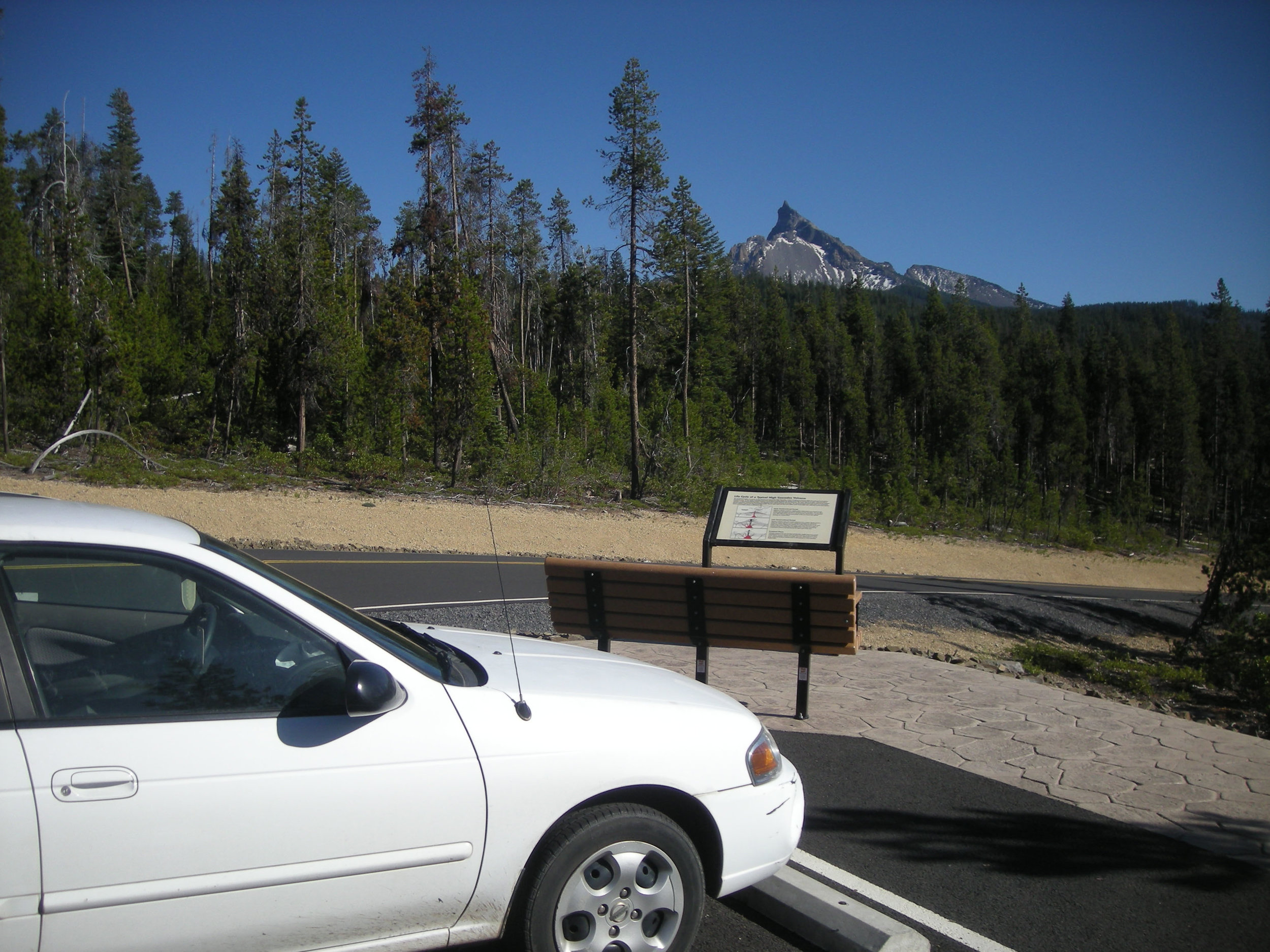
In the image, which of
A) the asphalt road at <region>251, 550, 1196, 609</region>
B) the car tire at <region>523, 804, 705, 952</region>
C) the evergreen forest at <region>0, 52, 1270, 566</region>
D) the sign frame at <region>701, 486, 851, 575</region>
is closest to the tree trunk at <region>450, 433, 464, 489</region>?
the evergreen forest at <region>0, 52, 1270, 566</region>

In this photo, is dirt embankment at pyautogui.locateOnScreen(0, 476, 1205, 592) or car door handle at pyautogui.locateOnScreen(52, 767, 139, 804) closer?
car door handle at pyautogui.locateOnScreen(52, 767, 139, 804)

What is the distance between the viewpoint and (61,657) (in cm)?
254

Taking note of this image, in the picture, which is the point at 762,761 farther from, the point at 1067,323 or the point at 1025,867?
the point at 1067,323

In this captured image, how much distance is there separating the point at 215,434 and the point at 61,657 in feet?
118

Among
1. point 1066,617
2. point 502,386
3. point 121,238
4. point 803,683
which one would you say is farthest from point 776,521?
point 121,238

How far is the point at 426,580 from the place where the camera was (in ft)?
46.3

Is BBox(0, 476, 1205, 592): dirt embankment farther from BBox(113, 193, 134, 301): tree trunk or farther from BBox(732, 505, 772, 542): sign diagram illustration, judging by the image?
BBox(113, 193, 134, 301): tree trunk

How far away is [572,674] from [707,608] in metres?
3.36

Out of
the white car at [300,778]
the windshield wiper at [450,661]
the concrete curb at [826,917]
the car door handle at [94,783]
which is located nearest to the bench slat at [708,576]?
the concrete curb at [826,917]

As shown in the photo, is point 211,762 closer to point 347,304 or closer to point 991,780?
point 991,780

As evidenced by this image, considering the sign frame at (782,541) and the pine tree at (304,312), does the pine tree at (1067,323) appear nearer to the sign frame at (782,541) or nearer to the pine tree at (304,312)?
the pine tree at (304,312)

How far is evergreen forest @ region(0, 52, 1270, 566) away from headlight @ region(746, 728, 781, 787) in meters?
14.9

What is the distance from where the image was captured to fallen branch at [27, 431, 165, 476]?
21.4 m

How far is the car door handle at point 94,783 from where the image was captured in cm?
223
